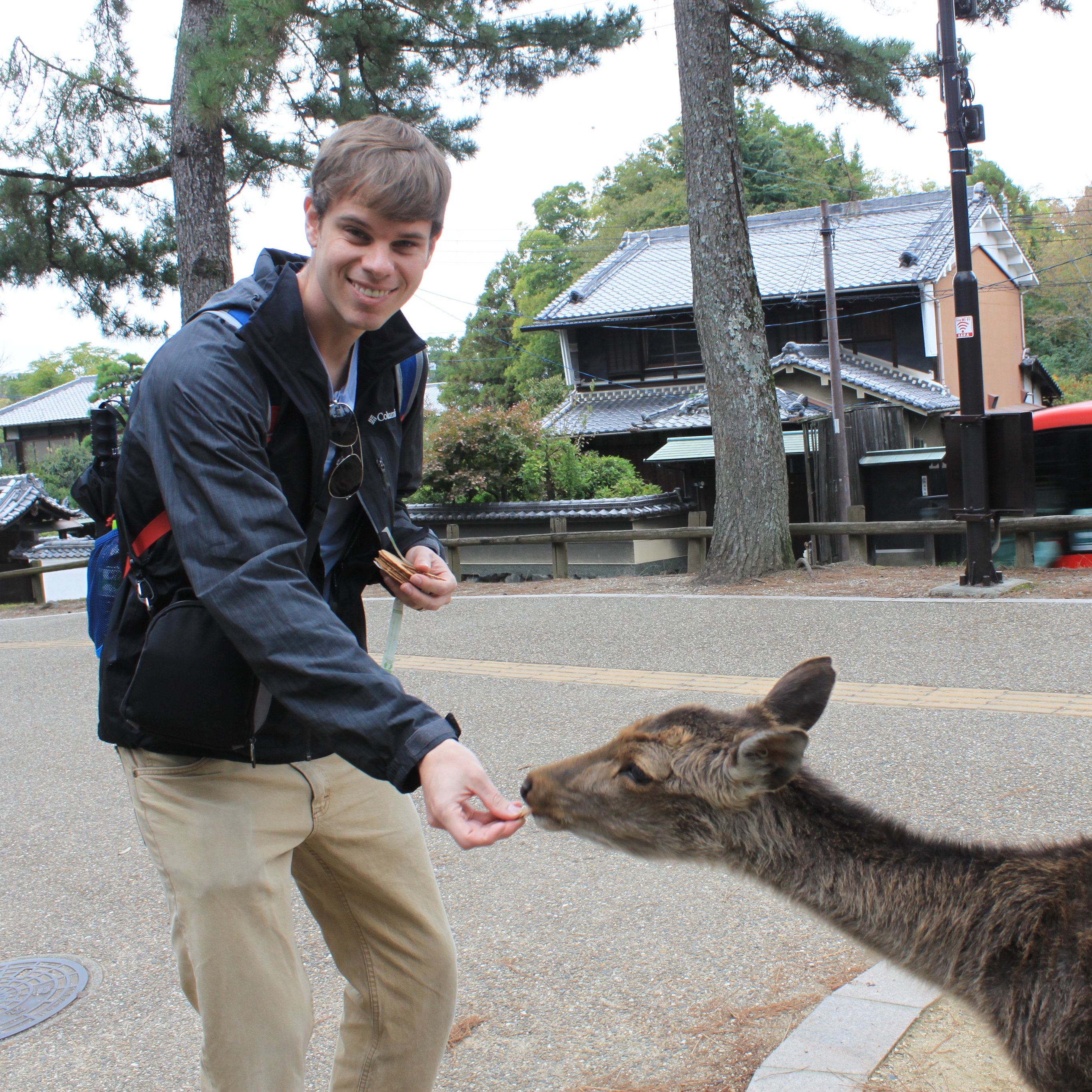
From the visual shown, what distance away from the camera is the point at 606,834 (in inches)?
111

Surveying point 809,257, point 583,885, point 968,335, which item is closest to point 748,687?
point 583,885

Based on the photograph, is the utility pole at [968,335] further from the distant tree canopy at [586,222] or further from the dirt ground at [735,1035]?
the distant tree canopy at [586,222]

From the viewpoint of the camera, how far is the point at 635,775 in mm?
2818

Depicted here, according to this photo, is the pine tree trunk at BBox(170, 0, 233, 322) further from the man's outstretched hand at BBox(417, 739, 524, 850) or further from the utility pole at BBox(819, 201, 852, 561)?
the man's outstretched hand at BBox(417, 739, 524, 850)

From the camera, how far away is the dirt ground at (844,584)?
11.2m

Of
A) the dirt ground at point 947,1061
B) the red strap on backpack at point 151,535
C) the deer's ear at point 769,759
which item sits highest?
the red strap on backpack at point 151,535

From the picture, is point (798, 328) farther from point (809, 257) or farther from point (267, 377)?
point (267, 377)

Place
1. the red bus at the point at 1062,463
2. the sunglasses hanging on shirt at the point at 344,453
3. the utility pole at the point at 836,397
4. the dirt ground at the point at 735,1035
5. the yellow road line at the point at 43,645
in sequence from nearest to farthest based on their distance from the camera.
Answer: the sunglasses hanging on shirt at the point at 344,453 → the dirt ground at the point at 735,1035 → the yellow road line at the point at 43,645 → the red bus at the point at 1062,463 → the utility pole at the point at 836,397

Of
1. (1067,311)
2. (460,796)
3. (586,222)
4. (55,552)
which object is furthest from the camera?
(586,222)

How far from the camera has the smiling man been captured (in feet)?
5.80

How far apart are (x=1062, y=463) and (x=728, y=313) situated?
Result: 5635 millimetres

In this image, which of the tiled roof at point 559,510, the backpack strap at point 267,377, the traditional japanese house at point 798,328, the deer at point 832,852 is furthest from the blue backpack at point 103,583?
the traditional japanese house at point 798,328

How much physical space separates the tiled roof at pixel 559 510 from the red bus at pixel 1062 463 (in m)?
6.20

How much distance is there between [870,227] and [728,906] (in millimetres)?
31057
